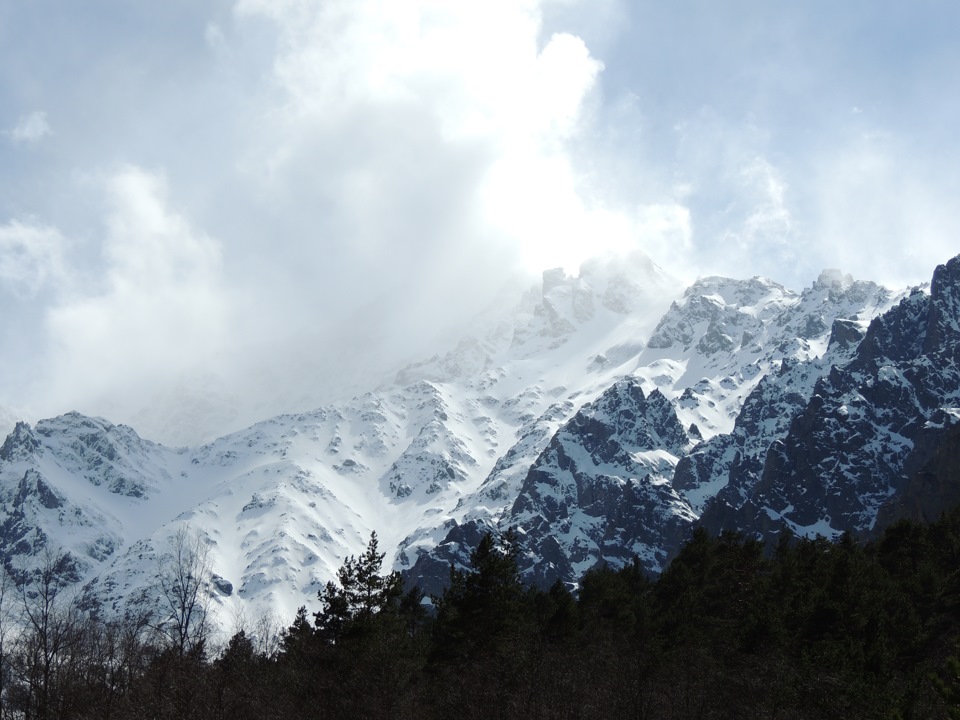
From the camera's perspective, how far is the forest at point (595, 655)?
4075 cm

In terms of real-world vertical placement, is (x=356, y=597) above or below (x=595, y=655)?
above

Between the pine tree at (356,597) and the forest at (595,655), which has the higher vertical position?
the pine tree at (356,597)

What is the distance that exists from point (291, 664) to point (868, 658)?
105ft

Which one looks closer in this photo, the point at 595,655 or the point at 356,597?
the point at 595,655

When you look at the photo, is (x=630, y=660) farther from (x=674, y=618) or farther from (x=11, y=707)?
(x=11, y=707)

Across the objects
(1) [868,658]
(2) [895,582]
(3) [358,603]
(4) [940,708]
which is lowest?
(4) [940,708]

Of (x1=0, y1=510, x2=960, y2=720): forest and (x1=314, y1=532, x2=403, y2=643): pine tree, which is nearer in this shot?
(x1=0, y1=510, x2=960, y2=720): forest

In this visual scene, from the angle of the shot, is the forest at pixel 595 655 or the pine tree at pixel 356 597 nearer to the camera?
the forest at pixel 595 655

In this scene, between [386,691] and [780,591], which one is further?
[780,591]

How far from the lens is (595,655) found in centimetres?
5228

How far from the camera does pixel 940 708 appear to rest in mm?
32875

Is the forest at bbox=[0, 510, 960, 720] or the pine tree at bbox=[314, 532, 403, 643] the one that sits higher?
the pine tree at bbox=[314, 532, 403, 643]

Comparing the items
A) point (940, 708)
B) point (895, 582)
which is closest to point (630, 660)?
point (940, 708)

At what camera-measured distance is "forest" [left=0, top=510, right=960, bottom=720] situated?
40.8 metres
